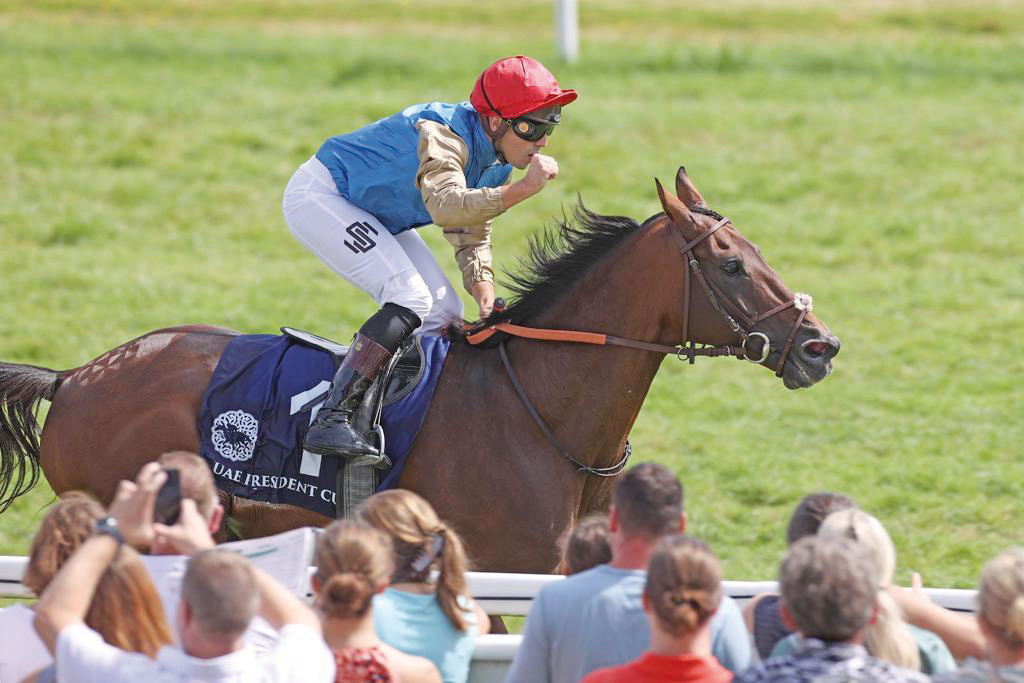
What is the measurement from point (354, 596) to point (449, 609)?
409 millimetres

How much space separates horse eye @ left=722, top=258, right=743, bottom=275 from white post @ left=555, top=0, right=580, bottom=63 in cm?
1059

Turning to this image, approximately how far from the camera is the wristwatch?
332cm

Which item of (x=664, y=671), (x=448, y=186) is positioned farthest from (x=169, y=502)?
(x=448, y=186)

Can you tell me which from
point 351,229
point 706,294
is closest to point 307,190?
point 351,229

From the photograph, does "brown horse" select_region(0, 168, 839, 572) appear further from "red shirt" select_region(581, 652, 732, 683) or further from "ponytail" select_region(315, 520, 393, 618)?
"red shirt" select_region(581, 652, 732, 683)

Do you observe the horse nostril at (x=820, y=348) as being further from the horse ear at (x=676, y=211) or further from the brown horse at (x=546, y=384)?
the horse ear at (x=676, y=211)

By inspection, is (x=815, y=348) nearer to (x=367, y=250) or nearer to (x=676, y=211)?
(x=676, y=211)

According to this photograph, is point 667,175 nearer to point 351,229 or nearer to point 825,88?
point 825,88

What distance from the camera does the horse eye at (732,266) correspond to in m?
5.16

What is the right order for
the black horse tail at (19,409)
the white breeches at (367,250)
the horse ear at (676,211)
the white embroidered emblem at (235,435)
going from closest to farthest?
the horse ear at (676,211) < the white embroidered emblem at (235,435) < the white breeches at (367,250) < the black horse tail at (19,409)

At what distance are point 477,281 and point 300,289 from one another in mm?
5626

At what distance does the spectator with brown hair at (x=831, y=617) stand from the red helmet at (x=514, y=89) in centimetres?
260

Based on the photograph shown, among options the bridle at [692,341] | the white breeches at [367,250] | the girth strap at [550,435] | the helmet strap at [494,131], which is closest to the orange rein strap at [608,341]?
the bridle at [692,341]

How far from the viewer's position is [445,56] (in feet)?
51.4
